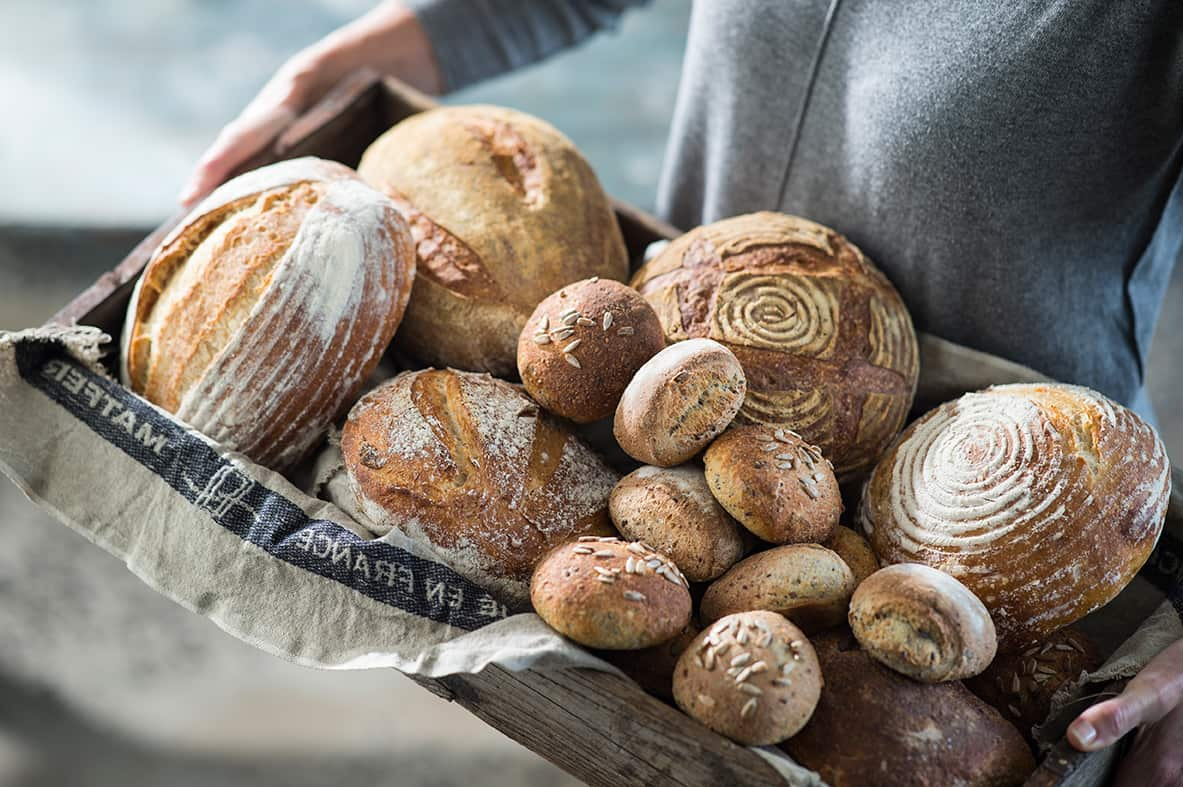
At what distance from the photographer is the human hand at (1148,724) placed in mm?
768

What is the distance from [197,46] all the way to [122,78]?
212mm

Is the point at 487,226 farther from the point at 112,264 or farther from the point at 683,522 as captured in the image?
the point at 112,264

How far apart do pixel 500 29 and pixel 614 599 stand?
A: 41.8 inches

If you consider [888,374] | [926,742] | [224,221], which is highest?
[224,221]

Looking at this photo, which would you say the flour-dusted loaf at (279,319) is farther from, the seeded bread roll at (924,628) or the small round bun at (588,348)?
the seeded bread roll at (924,628)

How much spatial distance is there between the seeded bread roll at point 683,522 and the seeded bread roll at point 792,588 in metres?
0.02

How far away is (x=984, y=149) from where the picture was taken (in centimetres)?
105

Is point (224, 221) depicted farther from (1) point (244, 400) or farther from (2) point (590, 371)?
(2) point (590, 371)

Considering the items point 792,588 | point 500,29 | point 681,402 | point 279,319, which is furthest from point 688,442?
point 500,29

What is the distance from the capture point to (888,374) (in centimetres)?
103

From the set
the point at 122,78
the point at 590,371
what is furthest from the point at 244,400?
the point at 122,78

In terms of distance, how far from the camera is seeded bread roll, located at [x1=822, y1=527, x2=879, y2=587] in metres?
0.90

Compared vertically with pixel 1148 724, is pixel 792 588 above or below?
above

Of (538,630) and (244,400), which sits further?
(244,400)
